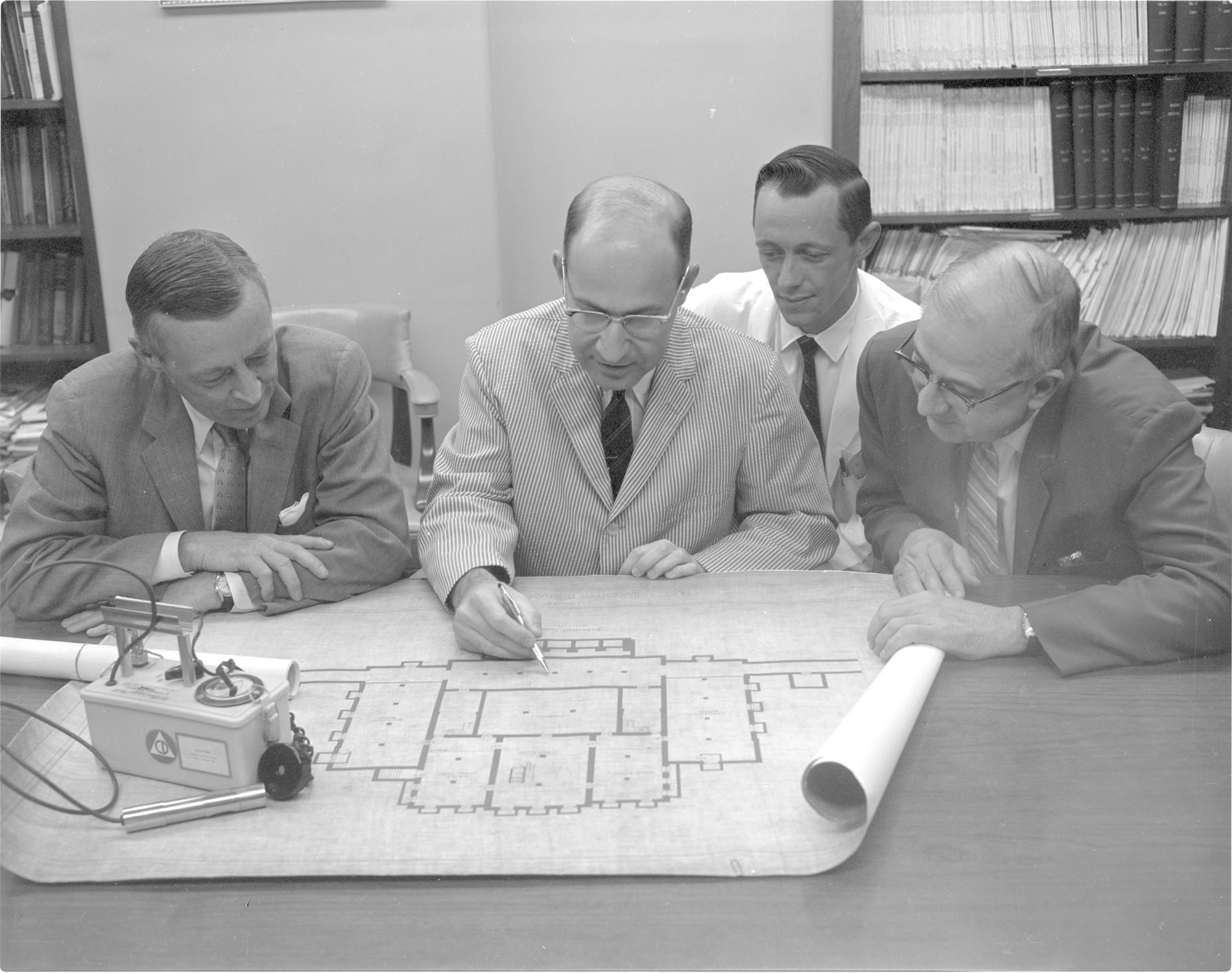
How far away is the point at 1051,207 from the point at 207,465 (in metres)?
2.45

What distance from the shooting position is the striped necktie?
1.66m

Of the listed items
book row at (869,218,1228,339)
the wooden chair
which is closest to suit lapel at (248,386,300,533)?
the wooden chair

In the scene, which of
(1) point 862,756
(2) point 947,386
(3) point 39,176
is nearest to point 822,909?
(1) point 862,756

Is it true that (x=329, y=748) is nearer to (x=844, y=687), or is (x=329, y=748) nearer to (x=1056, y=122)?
(x=844, y=687)

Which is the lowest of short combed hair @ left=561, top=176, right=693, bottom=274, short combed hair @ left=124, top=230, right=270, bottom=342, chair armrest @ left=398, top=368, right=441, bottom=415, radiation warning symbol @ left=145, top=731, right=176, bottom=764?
chair armrest @ left=398, top=368, right=441, bottom=415

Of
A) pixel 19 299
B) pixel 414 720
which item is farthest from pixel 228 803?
pixel 19 299

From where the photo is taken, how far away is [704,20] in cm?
324

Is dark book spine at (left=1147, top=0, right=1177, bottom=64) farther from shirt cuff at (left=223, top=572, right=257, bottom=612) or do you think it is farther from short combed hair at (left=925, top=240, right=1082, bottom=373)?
shirt cuff at (left=223, top=572, right=257, bottom=612)

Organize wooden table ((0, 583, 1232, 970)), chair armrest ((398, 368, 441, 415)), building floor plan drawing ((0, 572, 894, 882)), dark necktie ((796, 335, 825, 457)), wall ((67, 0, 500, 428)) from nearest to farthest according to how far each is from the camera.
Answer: wooden table ((0, 583, 1232, 970)), building floor plan drawing ((0, 572, 894, 882)), dark necktie ((796, 335, 825, 457)), chair armrest ((398, 368, 441, 415)), wall ((67, 0, 500, 428))

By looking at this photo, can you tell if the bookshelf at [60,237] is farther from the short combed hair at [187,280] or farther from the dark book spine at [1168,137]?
the dark book spine at [1168,137]

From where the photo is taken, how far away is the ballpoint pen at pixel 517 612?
4.58 ft

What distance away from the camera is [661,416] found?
1.77 m

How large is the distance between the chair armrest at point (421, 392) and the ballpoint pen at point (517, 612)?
1.45m

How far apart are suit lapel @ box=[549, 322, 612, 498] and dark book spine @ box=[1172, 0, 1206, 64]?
218 cm
